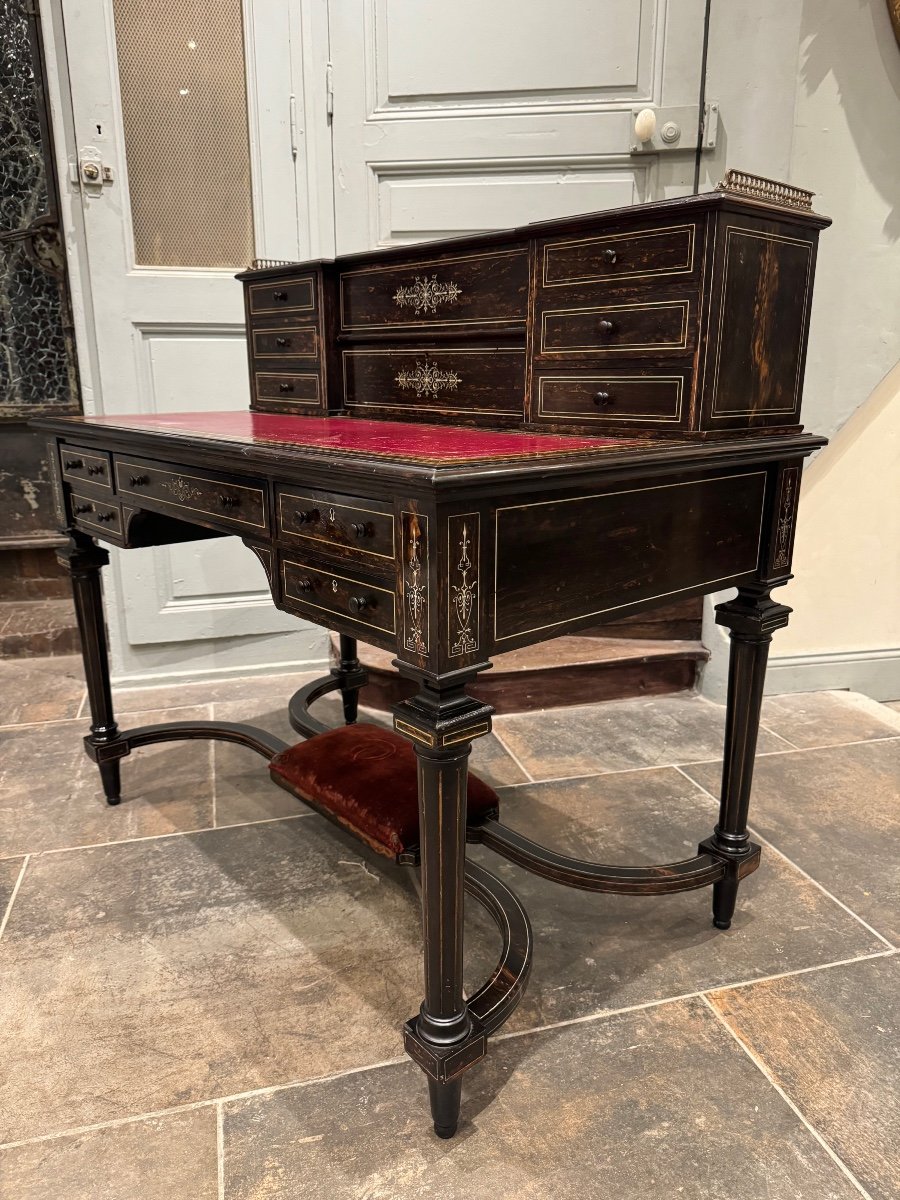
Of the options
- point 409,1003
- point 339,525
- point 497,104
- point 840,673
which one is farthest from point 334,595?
point 840,673

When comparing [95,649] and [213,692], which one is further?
[213,692]

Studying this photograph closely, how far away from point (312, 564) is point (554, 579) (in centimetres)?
42

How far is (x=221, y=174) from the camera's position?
3.26 meters

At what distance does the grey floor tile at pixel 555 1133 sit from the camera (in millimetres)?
1370

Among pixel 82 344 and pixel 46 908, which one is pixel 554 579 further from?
pixel 82 344

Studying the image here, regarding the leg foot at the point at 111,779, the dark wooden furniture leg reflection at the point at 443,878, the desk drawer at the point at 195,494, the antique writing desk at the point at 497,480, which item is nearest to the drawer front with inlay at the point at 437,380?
the antique writing desk at the point at 497,480

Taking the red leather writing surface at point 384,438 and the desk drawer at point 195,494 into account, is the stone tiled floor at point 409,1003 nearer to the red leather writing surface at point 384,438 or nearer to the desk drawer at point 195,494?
the desk drawer at point 195,494

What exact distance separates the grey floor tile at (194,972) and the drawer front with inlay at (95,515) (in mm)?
863

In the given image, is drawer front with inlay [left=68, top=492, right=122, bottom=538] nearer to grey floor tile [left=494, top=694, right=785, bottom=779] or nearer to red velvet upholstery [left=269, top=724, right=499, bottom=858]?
red velvet upholstery [left=269, top=724, right=499, bottom=858]

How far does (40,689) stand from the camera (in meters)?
3.56

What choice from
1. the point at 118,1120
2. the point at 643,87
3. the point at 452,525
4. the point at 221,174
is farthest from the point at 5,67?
the point at 118,1120

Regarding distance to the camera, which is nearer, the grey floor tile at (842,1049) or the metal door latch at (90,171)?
the grey floor tile at (842,1049)

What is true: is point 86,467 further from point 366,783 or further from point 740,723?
point 740,723

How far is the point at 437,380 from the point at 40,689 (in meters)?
2.36
